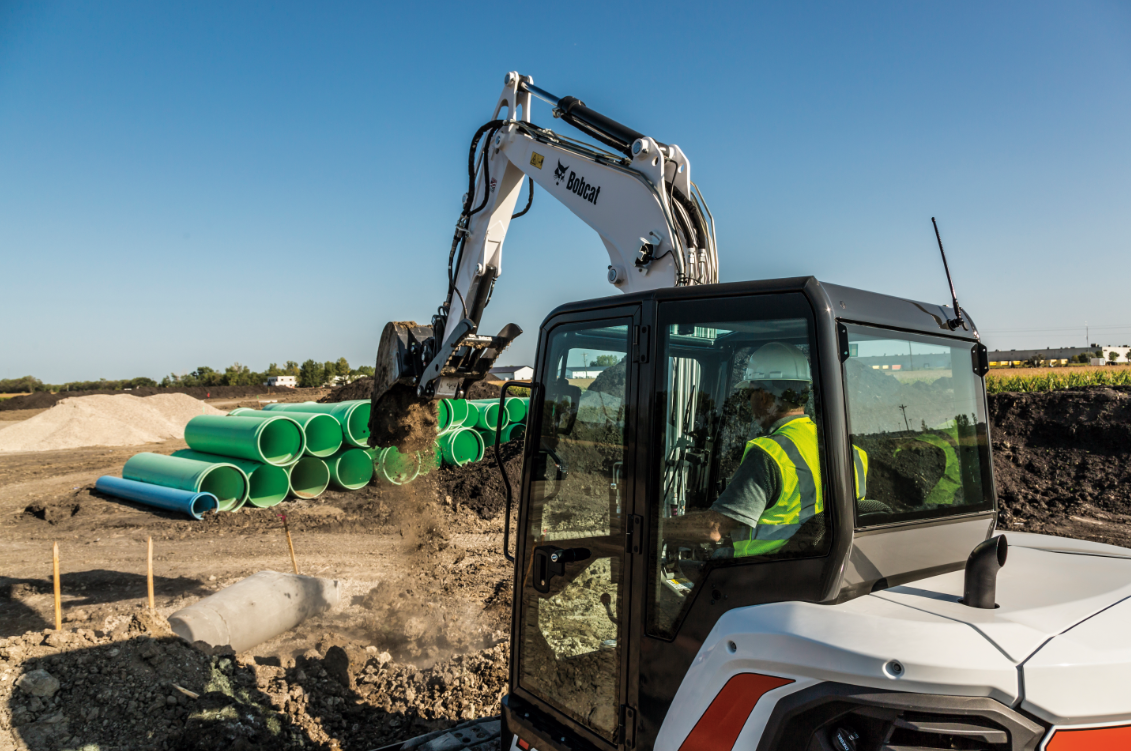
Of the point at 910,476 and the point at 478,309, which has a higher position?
the point at 478,309

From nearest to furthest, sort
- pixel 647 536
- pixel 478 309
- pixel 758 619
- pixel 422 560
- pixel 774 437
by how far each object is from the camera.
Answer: pixel 758 619
pixel 774 437
pixel 647 536
pixel 478 309
pixel 422 560

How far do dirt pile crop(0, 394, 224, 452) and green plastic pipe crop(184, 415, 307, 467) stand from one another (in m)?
11.2

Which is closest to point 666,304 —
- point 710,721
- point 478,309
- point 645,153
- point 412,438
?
point 710,721

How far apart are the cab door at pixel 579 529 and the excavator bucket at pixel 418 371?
8.21ft

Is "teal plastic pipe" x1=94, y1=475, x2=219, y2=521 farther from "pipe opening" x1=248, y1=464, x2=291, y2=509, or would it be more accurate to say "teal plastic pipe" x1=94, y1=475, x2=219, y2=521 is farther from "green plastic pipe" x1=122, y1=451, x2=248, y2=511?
"pipe opening" x1=248, y1=464, x2=291, y2=509

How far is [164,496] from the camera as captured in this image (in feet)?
34.4

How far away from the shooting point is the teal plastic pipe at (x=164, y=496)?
10.2 m

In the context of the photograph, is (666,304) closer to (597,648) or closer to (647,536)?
(647,536)

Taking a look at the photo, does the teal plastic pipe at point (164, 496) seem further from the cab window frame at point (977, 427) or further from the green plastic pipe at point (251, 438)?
the cab window frame at point (977, 427)

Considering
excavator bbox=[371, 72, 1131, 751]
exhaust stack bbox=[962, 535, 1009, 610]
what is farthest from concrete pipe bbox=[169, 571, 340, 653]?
exhaust stack bbox=[962, 535, 1009, 610]

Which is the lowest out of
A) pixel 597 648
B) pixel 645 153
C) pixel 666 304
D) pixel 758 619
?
pixel 597 648

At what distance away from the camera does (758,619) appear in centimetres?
182

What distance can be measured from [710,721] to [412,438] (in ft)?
15.2

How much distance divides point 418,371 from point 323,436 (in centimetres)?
691
